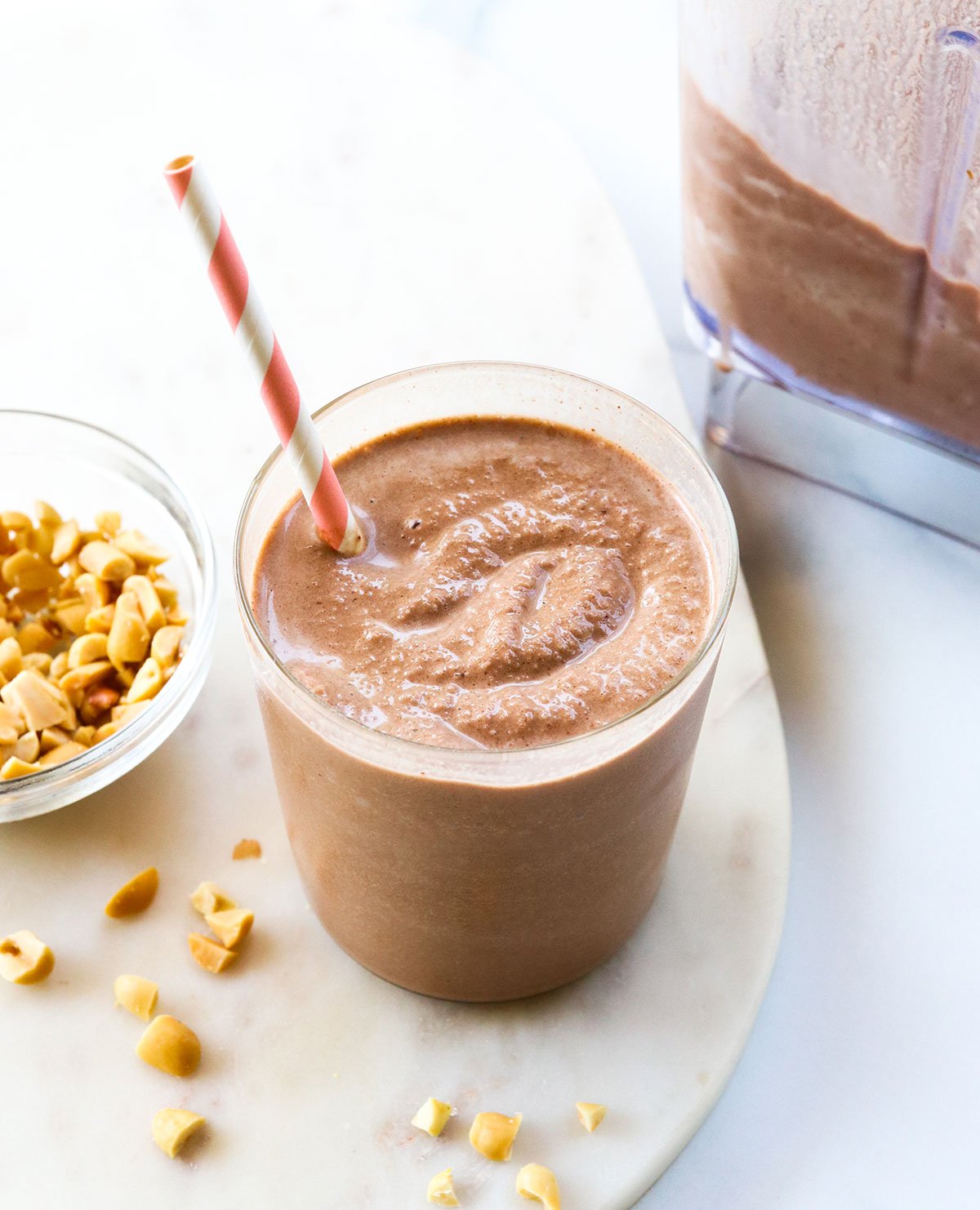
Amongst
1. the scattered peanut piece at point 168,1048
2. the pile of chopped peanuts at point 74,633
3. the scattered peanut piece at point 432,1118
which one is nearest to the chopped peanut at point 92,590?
the pile of chopped peanuts at point 74,633

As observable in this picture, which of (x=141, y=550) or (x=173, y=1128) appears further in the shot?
(x=141, y=550)

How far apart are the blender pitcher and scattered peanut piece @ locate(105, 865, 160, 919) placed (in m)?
0.75

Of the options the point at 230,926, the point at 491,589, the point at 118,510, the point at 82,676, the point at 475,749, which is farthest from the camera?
the point at 118,510

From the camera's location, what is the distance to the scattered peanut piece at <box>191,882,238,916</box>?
3.59ft

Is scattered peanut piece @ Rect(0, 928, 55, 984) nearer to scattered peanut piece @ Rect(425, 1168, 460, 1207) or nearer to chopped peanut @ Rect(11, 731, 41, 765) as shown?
chopped peanut @ Rect(11, 731, 41, 765)

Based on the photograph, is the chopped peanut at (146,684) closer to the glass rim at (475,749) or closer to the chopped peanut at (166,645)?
the chopped peanut at (166,645)

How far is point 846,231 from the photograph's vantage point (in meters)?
1.22

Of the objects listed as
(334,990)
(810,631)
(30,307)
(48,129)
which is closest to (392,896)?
(334,990)

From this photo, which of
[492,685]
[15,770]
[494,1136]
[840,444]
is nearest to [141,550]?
[15,770]

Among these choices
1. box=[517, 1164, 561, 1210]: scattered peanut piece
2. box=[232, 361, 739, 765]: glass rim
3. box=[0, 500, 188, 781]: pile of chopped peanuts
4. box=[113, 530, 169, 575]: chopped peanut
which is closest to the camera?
box=[232, 361, 739, 765]: glass rim

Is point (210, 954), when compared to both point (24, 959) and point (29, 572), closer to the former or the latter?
point (24, 959)

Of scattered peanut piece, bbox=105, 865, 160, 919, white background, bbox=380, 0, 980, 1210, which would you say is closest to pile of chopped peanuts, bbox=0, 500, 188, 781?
scattered peanut piece, bbox=105, 865, 160, 919

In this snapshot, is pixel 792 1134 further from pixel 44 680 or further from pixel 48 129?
pixel 48 129

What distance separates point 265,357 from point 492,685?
255 millimetres
